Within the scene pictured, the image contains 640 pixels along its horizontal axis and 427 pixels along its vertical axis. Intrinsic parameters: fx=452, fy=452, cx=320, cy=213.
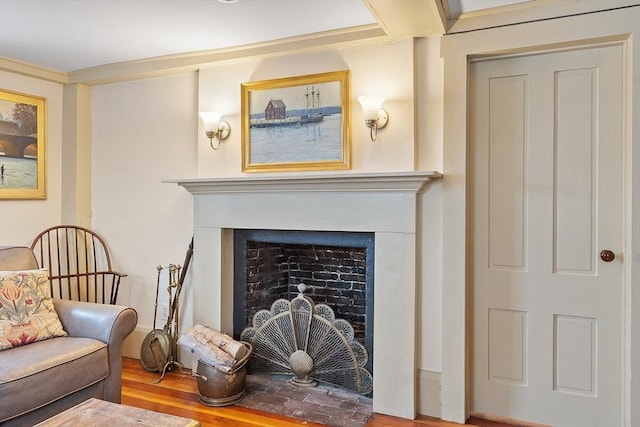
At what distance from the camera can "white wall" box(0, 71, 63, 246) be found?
3.24 metres

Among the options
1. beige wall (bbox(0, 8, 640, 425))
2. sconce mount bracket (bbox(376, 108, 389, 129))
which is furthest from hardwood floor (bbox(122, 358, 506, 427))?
sconce mount bracket (bbox(376, 108, 389, 129))

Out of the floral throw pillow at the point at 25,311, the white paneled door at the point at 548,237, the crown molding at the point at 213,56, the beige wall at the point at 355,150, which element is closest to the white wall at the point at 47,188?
the beige wall at the point at 355,150

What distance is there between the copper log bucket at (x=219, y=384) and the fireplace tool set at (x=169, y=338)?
53cm

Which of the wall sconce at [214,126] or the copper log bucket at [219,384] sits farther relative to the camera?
the wall sconce at [214,126]

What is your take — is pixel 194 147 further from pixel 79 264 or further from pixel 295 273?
pixel 79 264

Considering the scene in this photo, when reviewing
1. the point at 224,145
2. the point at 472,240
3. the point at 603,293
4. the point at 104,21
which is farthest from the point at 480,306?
the point at 104,21

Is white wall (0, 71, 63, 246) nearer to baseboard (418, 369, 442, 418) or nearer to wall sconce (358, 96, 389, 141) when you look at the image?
wall sconce (358, 96, 389, 141)

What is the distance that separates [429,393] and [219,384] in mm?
1200

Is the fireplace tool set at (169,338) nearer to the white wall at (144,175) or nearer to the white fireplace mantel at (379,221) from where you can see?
the white wall at (144,175)

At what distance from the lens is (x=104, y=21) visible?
2516mm

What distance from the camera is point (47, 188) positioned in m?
3.48

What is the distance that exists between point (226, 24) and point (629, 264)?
244 cm

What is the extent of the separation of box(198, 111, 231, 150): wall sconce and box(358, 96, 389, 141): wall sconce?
97cm

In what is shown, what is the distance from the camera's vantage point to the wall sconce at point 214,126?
2.95 metres
